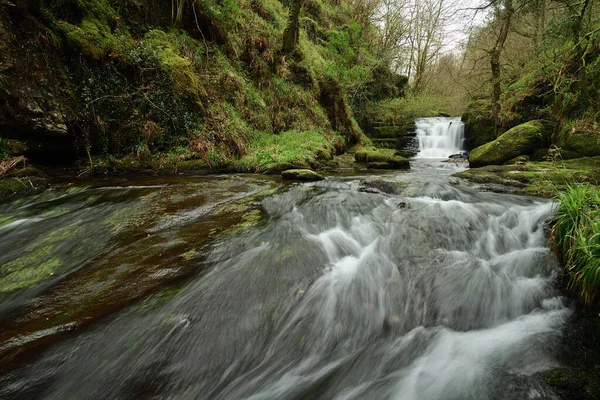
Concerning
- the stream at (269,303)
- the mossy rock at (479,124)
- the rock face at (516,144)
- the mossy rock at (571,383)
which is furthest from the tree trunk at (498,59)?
the mossy rock at (571,383)

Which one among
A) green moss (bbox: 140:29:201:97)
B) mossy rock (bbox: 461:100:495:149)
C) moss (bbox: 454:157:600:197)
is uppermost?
green moss (bbox: 140:29:201:97)

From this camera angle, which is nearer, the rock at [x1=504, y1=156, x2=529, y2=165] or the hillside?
the hillside

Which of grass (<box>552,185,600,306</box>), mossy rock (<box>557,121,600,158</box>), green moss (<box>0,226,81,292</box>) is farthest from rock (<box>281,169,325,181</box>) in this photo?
mossy rock (<box>557,121,600,158</box>)

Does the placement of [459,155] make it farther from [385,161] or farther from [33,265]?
[33,265]

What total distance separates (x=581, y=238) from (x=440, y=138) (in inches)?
523

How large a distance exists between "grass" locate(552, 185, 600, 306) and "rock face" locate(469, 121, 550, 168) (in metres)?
6.33

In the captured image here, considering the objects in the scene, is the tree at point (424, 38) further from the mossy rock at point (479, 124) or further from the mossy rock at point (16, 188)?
the mossy rock at point (16, 188)

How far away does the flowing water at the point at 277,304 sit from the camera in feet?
6.00

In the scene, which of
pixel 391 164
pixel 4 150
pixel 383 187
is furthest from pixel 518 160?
pixel 4 150

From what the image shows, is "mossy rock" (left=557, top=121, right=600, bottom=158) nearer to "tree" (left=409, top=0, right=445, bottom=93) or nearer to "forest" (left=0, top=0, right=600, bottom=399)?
"forest" (left=0, top=0, right=600, bottom=399)

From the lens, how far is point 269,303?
8.10 feet

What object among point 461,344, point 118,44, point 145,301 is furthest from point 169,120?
point 461,344

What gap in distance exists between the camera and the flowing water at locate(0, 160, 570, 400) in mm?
1828

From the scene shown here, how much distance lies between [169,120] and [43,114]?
238 cm
